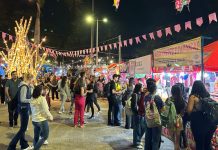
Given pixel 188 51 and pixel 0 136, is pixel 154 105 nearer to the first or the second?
pixel 188 51

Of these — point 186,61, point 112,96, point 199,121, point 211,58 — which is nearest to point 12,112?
point 112,96

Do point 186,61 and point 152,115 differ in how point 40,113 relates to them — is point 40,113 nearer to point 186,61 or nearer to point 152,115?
point 152,115

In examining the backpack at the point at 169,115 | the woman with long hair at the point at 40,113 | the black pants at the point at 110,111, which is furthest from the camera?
the black pants at the point at 110,111

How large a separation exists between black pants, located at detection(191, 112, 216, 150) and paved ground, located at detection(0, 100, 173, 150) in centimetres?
236

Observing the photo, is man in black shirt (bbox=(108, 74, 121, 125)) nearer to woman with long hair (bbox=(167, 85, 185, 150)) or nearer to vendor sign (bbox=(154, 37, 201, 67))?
vendor sign (bbox=(154, 37, 201, 67))

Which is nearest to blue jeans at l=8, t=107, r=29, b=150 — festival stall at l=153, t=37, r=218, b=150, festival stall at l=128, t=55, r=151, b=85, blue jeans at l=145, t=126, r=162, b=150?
blue jeans at l=145, t=126, r=162, b=150

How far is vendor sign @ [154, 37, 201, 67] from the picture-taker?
A: 771 centimetres

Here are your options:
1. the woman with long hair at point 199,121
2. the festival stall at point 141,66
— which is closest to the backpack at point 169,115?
the woman with long hair at point 199,121

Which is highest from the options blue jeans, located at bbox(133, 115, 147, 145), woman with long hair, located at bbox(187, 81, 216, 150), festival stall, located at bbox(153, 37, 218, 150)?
festival stall, located at bbox(153, 37, 218, 150)

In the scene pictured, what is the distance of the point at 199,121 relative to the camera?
5.80 meters

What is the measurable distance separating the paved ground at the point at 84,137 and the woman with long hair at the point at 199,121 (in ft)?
7.84

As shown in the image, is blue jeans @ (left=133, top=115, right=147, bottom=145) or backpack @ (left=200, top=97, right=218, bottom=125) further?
blue jeans @ (left=133, top=115, right=147, bottom=145)

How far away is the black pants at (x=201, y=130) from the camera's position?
18.9ft

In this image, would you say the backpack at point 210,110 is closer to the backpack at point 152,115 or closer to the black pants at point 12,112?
the backpack at point 152,115
